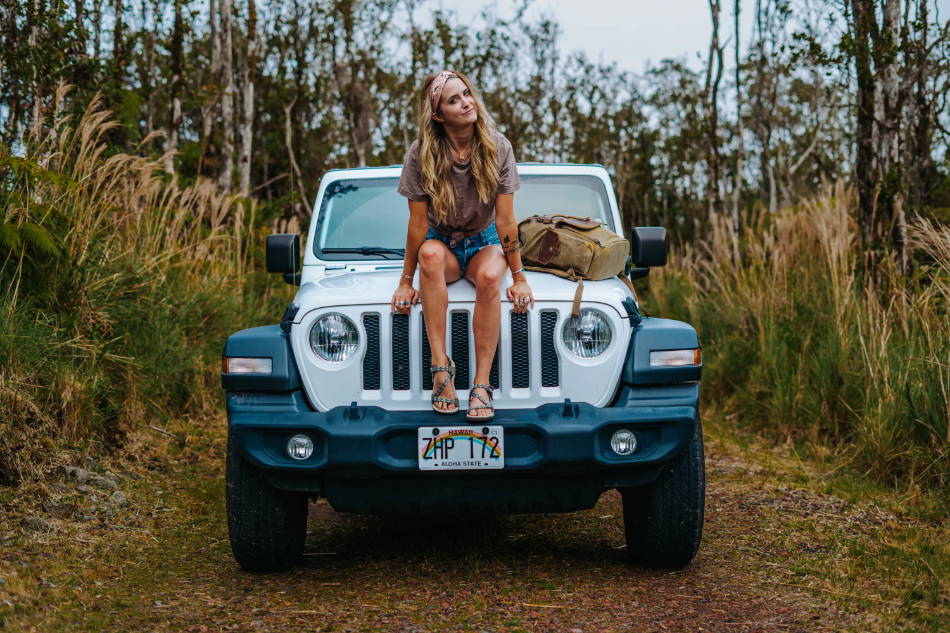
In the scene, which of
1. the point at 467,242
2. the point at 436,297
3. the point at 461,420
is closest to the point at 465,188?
the point at 467,242

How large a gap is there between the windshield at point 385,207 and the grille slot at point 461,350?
4.48ft

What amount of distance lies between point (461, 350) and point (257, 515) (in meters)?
1.09

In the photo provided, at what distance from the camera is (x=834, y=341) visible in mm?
6500

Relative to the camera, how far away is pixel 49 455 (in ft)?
16.7

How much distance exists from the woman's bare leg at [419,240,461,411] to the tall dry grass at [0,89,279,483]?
8.43 ft

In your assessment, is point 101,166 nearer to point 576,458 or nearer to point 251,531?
point 251,531

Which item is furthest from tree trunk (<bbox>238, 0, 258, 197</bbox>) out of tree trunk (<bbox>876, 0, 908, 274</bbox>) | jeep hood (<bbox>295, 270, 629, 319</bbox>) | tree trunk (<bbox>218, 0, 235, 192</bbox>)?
jeep hood (<bbox>295, 270, 629, 319</bbox>)

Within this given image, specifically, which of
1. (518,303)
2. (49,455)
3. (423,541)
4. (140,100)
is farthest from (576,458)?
(140,100)

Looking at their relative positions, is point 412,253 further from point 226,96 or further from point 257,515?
point 226,96

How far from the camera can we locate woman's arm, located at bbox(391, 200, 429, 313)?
12.3ft

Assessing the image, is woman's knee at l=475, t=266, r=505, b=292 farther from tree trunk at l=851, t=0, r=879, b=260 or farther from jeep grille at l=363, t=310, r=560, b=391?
tree trunk at l=851, t=0, r=879, b=260

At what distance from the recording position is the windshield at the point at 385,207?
5.16 m

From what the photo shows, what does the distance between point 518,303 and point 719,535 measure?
1.78 m

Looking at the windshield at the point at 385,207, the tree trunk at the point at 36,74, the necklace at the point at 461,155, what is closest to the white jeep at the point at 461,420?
the necklace at the point at 461,155
